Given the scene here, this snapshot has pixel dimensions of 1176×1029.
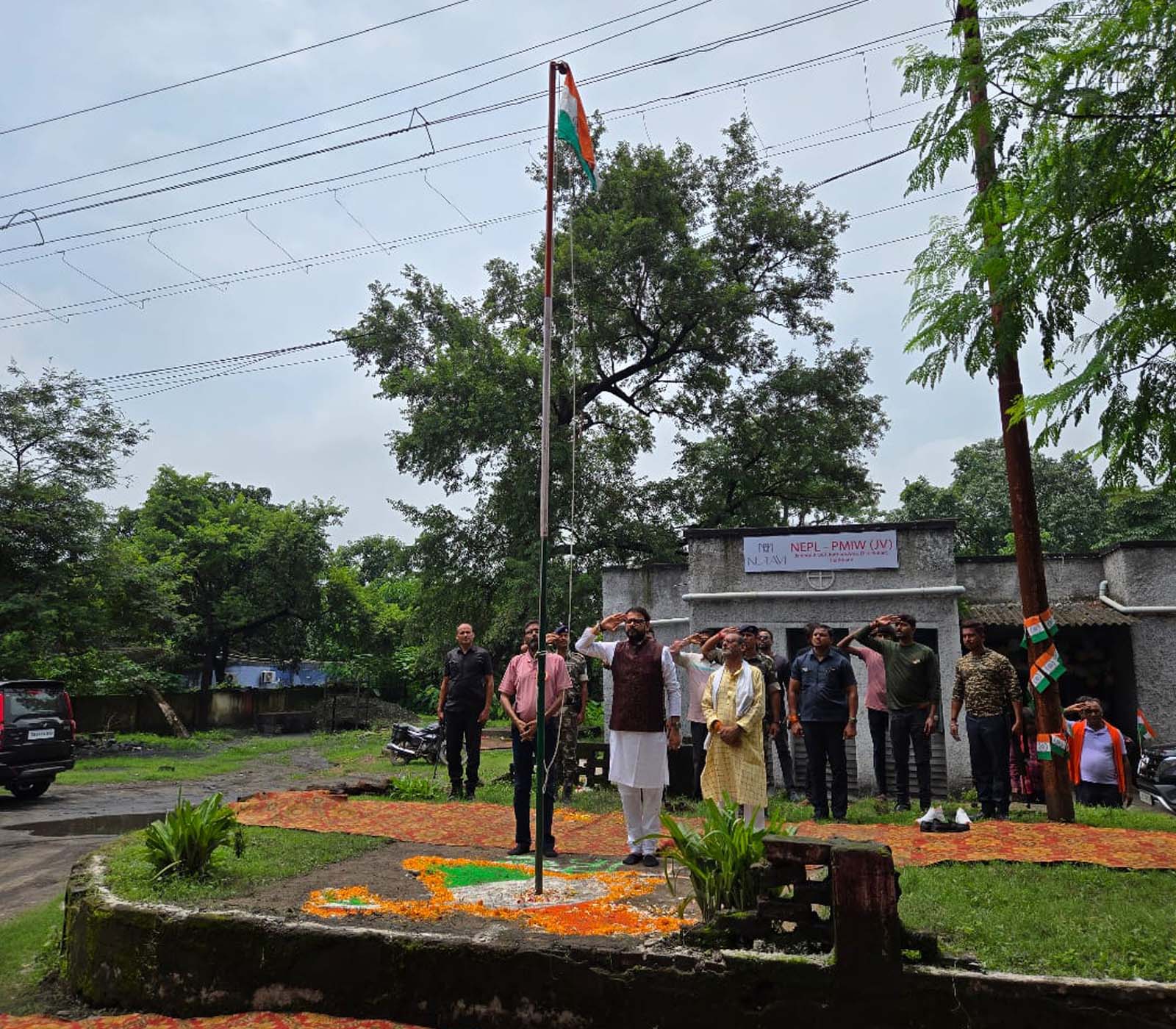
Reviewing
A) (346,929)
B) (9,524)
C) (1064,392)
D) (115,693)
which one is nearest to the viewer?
(346,929)

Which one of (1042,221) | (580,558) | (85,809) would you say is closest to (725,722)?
(1042,221)

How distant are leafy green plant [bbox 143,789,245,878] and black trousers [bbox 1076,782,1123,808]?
8.96 m

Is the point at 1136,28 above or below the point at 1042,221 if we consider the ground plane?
above

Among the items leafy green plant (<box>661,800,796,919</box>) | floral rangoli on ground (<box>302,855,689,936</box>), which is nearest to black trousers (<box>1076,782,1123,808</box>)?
floral rangoli on ground (<box>302,855,689,936</box>)

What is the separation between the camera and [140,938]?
480 cm

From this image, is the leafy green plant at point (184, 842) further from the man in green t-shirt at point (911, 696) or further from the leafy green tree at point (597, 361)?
the leafy green tree at point (597, 361)

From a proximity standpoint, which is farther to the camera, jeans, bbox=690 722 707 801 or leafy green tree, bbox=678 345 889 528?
leafy green tree, bbox=678 345 889 528

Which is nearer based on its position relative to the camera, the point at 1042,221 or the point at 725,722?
the point at 1042,221

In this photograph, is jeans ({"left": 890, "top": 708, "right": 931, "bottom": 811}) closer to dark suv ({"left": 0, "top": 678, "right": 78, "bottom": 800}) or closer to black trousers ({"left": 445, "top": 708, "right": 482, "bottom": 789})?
black trousers ({"left": 445, "top": 708, "right": 482, "bottom": 789})

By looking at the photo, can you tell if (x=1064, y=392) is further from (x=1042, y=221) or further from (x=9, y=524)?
(x=9, y=524)

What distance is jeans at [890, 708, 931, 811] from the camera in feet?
28.5

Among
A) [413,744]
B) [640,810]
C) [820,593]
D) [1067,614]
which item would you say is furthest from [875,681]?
[413,744]

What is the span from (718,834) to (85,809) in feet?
37.3

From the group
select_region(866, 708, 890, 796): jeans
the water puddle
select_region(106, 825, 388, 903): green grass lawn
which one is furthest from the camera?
the water puddle
